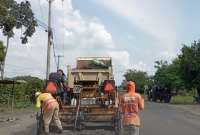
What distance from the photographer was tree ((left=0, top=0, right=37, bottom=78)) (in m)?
38.0

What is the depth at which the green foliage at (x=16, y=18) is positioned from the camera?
38016 millimetres

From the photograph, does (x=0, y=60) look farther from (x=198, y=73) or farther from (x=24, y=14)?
(x=198, y=73)

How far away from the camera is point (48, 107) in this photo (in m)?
16.8

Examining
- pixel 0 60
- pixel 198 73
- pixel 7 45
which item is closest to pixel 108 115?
pixel 0 60

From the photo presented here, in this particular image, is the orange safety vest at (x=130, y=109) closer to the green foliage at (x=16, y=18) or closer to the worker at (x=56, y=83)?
the worker at (x=56, y=83)

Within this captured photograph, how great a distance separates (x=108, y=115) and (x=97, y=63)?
5.99 metres

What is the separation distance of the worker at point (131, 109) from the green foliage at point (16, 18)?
2417 cm

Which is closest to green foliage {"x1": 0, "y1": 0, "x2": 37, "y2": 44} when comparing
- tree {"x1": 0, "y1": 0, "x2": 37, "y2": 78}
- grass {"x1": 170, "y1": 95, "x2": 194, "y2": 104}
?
tree {"x1": 0, "y1": 0, "x2": 37, "y2": 78}

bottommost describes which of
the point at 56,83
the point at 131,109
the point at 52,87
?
the point at 131,109

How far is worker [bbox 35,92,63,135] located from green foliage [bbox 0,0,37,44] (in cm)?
2040

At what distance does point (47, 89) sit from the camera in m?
17.7

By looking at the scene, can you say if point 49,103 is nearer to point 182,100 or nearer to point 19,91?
point 19,91

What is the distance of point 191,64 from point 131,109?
52.0 meters

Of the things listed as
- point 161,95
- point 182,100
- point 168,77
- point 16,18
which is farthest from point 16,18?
point 168,77
